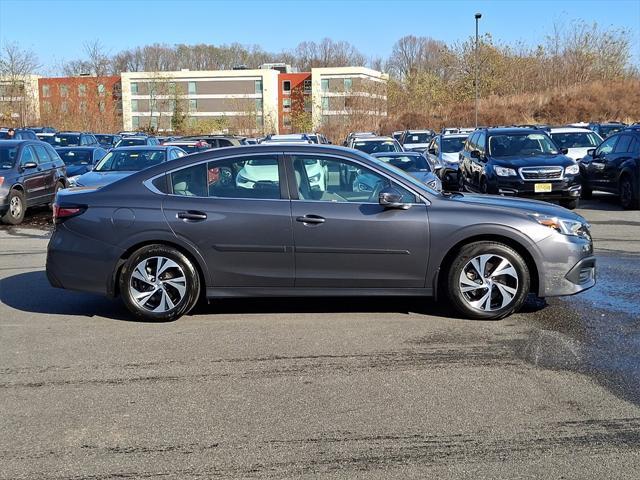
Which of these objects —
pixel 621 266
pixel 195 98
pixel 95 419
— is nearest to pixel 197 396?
pixel 95 419

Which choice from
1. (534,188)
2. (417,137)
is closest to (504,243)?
(534,188)

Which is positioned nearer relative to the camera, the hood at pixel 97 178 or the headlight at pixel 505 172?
the hood at pixel 97 178

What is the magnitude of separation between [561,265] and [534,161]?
898 cm

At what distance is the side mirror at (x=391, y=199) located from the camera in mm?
6266

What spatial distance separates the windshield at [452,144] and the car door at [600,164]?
641 centimetres

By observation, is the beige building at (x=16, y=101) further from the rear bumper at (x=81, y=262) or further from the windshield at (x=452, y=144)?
the rear bumper at (x=81, y=262)

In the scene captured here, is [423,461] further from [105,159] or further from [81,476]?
[105,159]

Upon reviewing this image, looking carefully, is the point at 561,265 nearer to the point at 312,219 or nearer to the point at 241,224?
the point at 312,219

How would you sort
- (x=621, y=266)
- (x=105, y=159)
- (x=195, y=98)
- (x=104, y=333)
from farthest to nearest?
(x=195, y=98)
(x=105, y=159)
(x=621, y=266)
(x=104, y=333)

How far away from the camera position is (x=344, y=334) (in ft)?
19.8

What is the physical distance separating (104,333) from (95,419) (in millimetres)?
1998

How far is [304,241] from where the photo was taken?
6332mm

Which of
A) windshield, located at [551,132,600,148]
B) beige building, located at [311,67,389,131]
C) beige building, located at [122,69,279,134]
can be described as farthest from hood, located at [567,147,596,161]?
beige building, located at [122,69,279,134]

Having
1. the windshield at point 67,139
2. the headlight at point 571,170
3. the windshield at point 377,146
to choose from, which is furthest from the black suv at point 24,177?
the windshield at point 67,139
